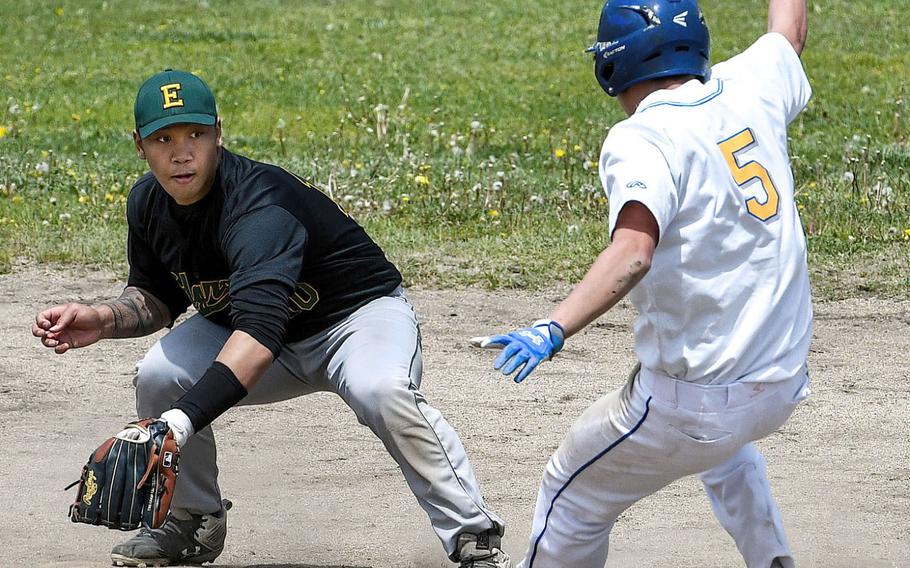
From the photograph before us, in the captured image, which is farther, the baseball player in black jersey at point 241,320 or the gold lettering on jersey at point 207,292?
the gold lettering on jersey at point 207,292

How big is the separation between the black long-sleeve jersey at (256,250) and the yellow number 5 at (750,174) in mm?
1304

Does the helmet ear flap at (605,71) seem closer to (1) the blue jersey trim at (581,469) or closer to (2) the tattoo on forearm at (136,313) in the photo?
(1) the blue jersey trim at (581,469)

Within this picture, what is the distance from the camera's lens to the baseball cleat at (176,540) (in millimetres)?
4438

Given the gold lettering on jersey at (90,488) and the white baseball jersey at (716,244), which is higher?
the white baseball jersey at (716,244)

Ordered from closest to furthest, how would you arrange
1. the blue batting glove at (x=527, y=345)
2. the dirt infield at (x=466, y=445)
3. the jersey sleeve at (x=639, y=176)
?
the blue batting glove at (x=527, y=345), the jersey sleeve at (x=639, y=176), the dirt infield at (x=466, y=445)

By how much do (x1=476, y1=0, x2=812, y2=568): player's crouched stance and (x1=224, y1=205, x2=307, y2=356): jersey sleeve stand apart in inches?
34.9

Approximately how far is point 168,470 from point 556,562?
1071mm

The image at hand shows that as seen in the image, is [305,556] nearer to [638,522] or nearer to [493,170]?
[638,522]

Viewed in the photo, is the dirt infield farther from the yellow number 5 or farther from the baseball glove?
the yellow number 5

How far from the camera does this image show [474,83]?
16.1 m

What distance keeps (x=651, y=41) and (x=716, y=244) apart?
54cm

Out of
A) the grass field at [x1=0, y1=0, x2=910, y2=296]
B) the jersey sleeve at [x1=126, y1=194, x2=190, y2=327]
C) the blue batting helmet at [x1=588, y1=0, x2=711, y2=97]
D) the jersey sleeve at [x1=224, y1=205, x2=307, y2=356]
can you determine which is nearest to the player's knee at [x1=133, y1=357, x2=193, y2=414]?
the jersey sleeve at [x1=126, y1=194, x2=190, y2=327]

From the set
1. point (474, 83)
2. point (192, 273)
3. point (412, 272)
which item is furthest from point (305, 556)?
point (474, 83)

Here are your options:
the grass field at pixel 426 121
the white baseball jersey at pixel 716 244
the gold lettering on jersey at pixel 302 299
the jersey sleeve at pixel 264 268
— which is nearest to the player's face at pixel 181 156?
the jersey sleeve at pixel 264 268
